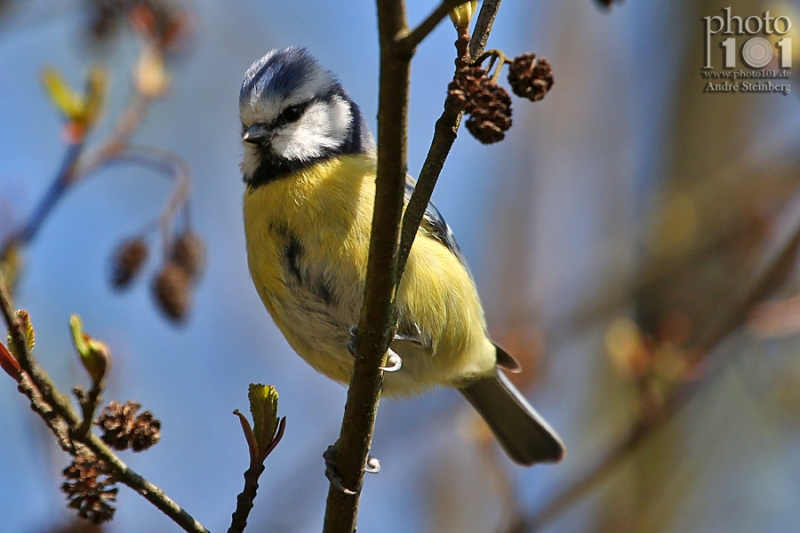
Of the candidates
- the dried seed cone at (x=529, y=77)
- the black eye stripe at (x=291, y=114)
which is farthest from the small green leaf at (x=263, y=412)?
the black eye stripe at (x=291, y=114)

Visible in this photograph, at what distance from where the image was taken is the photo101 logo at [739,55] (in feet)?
13.0

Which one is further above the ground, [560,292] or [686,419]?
[560,292]

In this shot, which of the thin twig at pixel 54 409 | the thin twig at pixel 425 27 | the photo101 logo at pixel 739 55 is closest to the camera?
the thin twig at pixel 425 27

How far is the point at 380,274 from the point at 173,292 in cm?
98

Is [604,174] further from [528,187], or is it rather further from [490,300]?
[490,300]

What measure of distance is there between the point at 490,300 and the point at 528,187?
1056 mm

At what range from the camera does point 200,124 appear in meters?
6.86

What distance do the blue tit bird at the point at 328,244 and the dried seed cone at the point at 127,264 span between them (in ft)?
1.36

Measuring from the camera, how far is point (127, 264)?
2.52m

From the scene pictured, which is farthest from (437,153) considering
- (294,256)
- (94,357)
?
(294,256)

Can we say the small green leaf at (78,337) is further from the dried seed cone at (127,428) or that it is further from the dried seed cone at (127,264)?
the dried seed cone at (127,264)

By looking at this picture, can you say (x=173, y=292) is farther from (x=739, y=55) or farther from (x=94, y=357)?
(x=739, y=55)

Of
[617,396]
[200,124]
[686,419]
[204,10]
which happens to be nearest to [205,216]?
[200,124]

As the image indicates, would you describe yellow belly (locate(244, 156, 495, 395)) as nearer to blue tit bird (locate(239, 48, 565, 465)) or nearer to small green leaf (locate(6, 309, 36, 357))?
blue tit bird (locate(239, 48, 565, 465))
